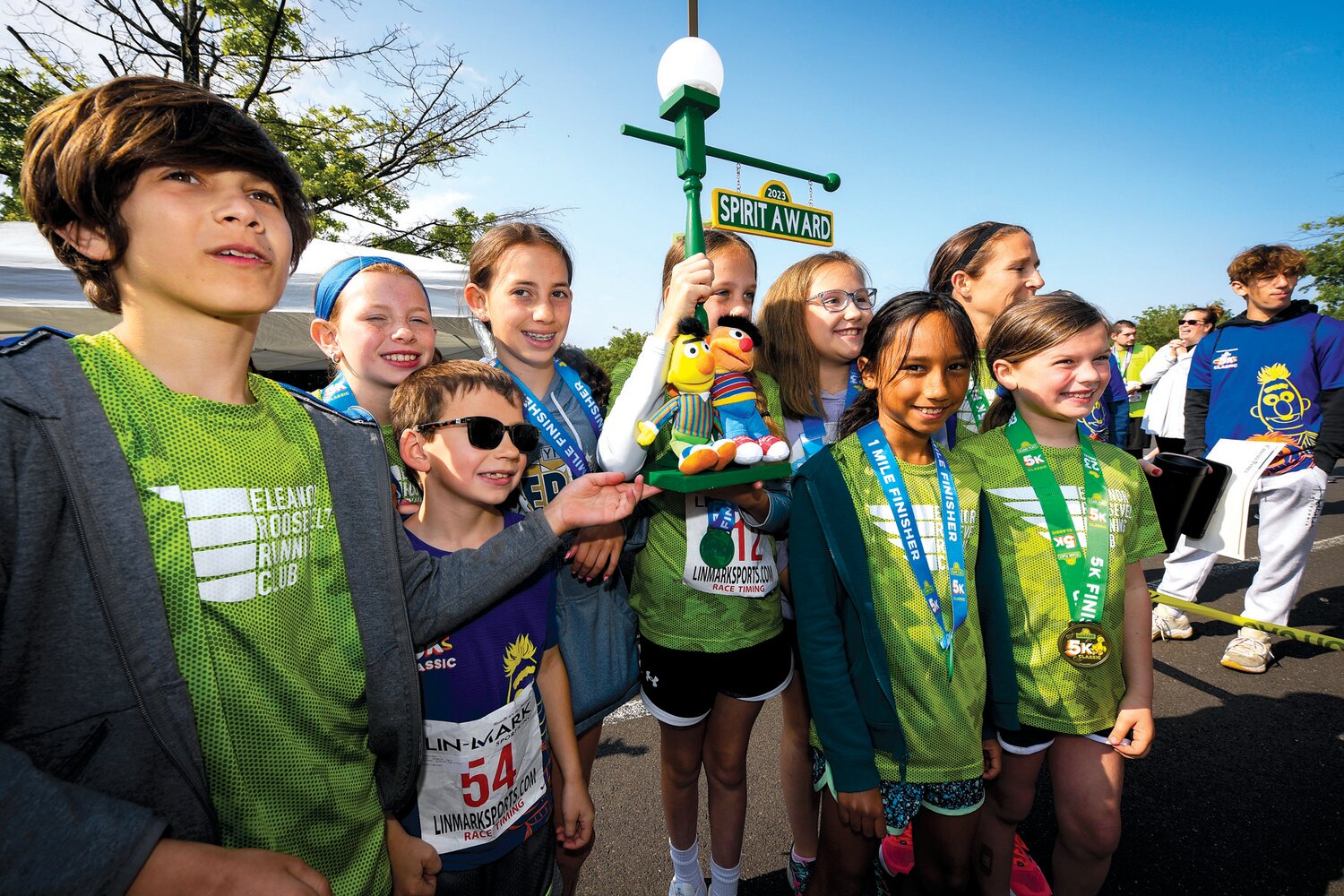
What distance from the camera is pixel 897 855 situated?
2371 millimetres

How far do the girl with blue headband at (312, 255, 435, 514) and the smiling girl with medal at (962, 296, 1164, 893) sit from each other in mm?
2059

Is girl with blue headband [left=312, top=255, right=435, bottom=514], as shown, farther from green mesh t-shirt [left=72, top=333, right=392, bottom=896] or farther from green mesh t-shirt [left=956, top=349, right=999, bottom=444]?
green mesh t-shirt [left=956, top=349, right=999, bottom=444]

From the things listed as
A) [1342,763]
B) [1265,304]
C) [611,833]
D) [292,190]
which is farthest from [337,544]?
[1265,304]

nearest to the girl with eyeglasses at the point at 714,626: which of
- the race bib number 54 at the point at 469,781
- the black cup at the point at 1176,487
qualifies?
the race bib number 54 at the point at 469,781

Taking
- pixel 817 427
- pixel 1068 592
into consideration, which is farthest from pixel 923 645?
pixel 817 427

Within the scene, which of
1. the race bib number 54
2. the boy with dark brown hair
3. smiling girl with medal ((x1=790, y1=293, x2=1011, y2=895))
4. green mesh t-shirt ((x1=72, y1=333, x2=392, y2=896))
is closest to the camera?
the boy with dark brown hair

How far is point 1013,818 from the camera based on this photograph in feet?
6.50

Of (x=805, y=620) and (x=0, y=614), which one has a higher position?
(x=0, y=614)

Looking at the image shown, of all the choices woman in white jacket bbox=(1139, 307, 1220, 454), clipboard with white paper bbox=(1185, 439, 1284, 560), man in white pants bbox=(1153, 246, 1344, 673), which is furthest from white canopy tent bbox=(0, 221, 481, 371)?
woman in white jacket bbox=(1139, 307, 1220, 454)

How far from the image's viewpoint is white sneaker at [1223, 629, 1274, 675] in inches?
155

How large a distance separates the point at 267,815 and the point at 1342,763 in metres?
4.70

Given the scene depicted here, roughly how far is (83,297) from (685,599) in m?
6.04

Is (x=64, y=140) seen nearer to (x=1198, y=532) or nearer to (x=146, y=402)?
(x=146, y=402)

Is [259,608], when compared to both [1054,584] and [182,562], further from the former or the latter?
[1054,584]
